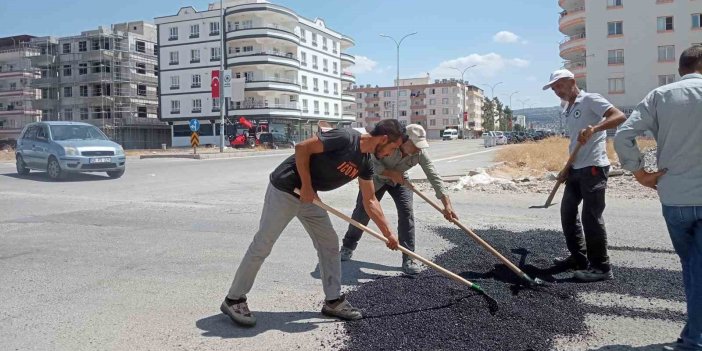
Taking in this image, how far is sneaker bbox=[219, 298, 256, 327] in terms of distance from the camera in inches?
155

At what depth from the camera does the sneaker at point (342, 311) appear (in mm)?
4020

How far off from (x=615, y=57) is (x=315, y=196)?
53.9m

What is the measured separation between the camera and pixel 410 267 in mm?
5324

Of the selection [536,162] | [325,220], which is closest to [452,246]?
[325,220]

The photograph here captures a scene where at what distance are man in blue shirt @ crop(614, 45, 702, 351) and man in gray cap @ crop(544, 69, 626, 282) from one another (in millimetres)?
1294

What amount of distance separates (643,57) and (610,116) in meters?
51.7

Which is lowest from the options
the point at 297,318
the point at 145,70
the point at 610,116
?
the point at 297,318

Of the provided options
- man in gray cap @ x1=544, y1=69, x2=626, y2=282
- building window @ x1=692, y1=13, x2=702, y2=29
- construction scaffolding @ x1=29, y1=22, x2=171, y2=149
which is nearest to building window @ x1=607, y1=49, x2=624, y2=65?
building window @ x1=692, y1=13, x2=702, y2=29

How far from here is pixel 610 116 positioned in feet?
15.4

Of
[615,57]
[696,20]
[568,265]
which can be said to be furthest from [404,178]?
[696,20]

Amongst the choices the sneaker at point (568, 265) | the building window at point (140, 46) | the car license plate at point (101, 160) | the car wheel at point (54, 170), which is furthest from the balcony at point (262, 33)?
the sneaker at point (568, 265)

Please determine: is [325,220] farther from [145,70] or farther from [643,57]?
[145,70]

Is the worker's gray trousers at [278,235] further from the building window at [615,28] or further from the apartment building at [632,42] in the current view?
the building window at [615,28]

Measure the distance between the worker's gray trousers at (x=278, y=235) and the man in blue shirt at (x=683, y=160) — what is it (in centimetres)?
207
